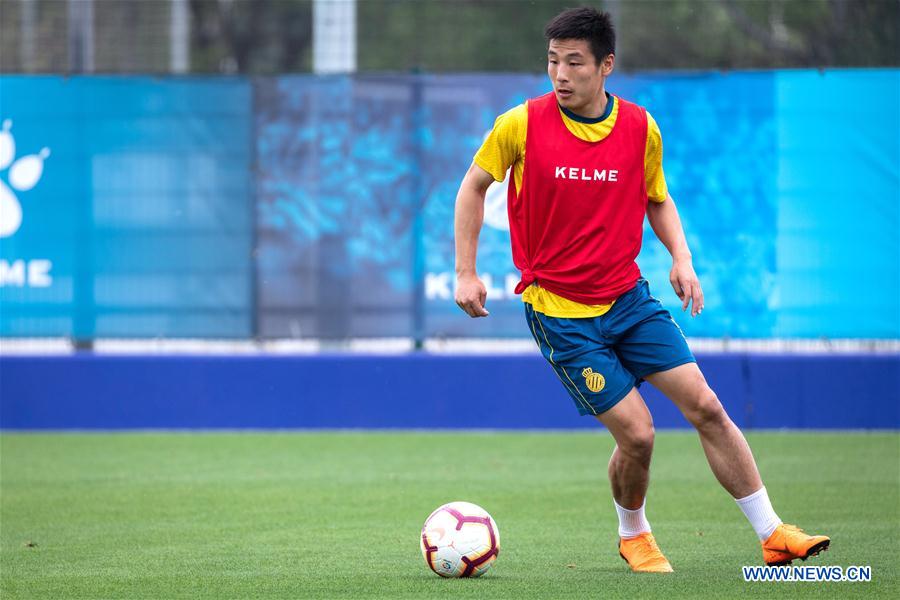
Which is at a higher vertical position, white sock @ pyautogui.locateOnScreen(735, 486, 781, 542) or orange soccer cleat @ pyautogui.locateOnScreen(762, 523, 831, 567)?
white sock @ pyautogui.locateOnScreen(735, 486, 781, 542)

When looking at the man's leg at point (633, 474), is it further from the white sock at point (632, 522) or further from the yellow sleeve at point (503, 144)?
the yellow sleeve at point (503, 144)

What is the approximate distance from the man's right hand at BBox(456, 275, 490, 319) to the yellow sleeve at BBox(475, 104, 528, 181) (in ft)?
1.56

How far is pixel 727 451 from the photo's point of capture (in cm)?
611

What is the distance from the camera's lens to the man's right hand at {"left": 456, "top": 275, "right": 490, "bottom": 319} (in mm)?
5980

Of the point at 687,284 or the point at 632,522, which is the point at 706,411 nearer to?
the point at 687,284

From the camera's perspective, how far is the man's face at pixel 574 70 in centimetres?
612

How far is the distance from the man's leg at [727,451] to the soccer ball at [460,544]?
1018 millimetres

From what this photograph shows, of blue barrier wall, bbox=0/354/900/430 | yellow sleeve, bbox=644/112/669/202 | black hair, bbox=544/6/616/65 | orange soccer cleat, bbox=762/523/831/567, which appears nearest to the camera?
orange soccer cleat, bbox=762/523/831/567

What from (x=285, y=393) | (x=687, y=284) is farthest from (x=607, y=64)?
(x=285, y=393)

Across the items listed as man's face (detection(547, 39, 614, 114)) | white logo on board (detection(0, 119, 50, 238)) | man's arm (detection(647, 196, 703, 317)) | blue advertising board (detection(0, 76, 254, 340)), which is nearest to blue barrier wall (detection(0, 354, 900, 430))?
blue advertising board (detection(0, 76, 254, 340))

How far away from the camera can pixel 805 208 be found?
40.5 feet

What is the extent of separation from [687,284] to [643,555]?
124 cm

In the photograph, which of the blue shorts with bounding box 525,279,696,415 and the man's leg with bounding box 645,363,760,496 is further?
the blue shorts with bounding box 525,279,696,415

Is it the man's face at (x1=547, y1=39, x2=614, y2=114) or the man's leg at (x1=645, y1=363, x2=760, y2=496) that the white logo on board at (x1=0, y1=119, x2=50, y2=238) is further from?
the man's leg at (x1=645, y1=363, x2=760, y2=496)
